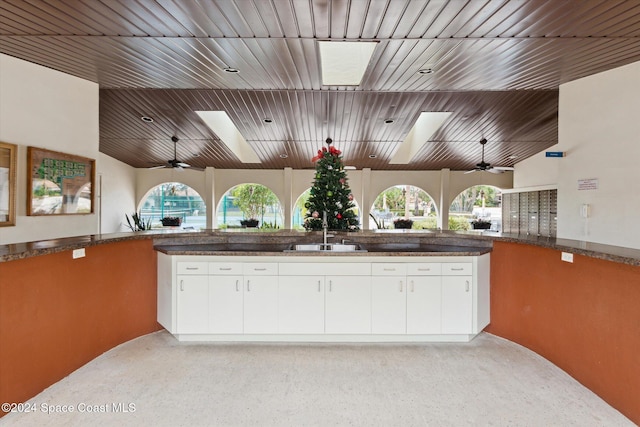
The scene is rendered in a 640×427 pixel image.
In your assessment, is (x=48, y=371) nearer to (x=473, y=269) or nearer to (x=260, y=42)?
(x=260, y=42)

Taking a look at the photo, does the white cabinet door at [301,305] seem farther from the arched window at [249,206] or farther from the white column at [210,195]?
the arched window at [249,206]

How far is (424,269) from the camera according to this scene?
123 inches

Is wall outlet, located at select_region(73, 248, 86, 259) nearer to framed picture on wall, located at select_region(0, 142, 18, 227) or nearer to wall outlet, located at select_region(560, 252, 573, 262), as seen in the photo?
framed picture on wall, located at select_region(0, 142, 18, 227)

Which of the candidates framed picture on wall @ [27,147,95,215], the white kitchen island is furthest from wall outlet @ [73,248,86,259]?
framed picture on wall @ [27,147,95,215]

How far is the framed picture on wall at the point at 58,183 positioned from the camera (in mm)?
3360

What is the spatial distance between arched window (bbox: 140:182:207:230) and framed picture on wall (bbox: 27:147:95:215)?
760 cm

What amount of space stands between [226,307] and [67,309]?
123 centimetres

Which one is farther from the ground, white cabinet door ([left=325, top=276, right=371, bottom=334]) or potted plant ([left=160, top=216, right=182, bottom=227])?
potted plant ([left=160, top=216, right=182, bottom=227])

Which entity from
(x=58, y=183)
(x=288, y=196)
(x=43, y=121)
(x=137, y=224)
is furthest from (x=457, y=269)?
(x=137, y=224)

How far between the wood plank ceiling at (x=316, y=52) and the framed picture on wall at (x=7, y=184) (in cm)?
101

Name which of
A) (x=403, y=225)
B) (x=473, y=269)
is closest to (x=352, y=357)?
(x=473, y=269)

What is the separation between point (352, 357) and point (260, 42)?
318 cm

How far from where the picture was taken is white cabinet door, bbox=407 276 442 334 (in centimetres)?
309

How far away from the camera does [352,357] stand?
284 centimetres
